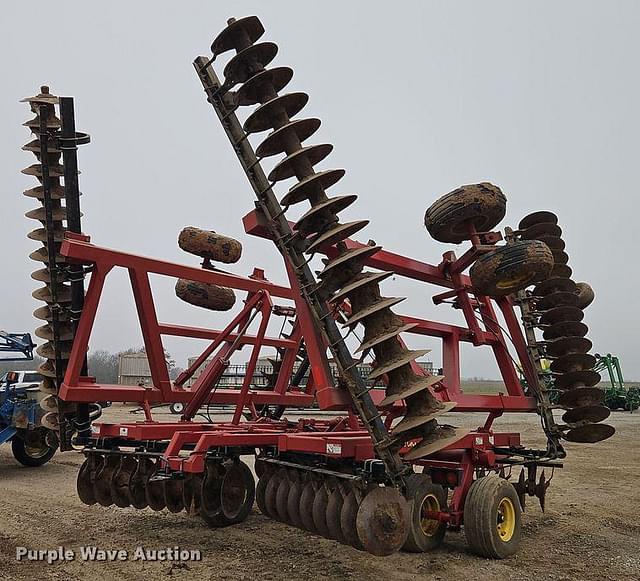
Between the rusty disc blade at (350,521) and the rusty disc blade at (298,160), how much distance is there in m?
2.18

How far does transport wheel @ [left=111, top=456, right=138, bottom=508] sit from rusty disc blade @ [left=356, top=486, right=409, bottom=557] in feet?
8.95

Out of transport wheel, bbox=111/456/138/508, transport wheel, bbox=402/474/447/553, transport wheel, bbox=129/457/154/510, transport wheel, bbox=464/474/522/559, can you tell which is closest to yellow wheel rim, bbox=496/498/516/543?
transport wheel, bbox=464/474/522/559

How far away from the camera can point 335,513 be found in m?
4.63

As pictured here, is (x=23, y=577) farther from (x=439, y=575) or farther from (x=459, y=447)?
(x=459, y=447)

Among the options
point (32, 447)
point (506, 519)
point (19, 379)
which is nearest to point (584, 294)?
point (506, 519)

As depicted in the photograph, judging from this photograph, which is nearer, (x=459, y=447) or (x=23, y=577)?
(x=23, y=577)

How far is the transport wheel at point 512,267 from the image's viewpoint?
212 inches

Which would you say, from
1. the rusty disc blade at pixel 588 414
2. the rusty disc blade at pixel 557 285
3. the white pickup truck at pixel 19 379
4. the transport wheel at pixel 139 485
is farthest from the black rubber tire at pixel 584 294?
the white pickup truck at pixel 19 379

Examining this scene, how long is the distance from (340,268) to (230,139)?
126cm

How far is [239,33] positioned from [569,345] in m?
4.49

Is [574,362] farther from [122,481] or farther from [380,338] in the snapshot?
→ [122,481]

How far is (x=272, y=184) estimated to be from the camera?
179 inches

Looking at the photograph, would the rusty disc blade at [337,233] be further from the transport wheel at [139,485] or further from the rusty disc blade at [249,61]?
the transport wheel at [139,485]

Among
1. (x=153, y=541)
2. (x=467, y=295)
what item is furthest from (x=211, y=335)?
(x=467, y=295)
